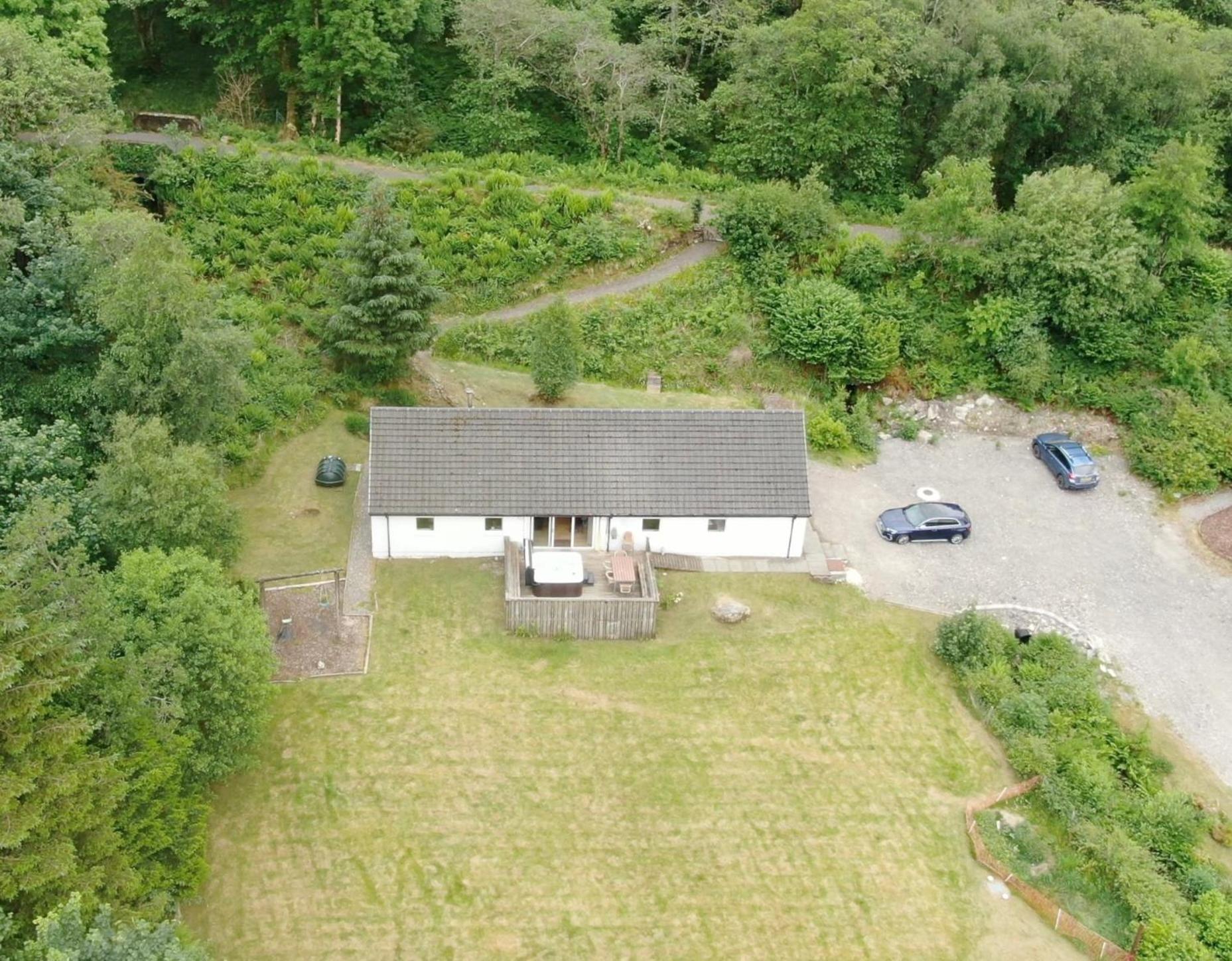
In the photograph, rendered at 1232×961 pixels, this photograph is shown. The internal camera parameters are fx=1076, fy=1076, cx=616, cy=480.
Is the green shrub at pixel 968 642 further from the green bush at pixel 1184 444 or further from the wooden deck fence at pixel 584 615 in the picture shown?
the green bush at pixel 1184 444

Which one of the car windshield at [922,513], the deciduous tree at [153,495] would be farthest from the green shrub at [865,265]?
the deciduous tree at [153,495]

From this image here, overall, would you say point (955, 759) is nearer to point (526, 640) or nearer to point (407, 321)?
point (526, 640)

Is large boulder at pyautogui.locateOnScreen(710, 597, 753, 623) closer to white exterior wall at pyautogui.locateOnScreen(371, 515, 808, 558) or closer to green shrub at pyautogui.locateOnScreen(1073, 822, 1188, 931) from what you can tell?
white exterior wall at pyautogui.locateOnScreen(371, 515, 808, 558)

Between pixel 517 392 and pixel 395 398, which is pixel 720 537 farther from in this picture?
pixel 395 398

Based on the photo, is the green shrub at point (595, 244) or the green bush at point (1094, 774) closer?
the green bush at point (1094, 774)

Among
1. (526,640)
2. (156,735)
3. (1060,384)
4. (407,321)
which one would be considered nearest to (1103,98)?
(1060,384)

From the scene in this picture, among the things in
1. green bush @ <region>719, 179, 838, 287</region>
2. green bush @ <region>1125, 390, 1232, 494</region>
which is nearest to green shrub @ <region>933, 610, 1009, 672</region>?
green bush @ <region>1125, 390, 1232, 494</region>

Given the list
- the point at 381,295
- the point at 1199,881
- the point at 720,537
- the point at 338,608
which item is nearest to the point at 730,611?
the point at 720,537
